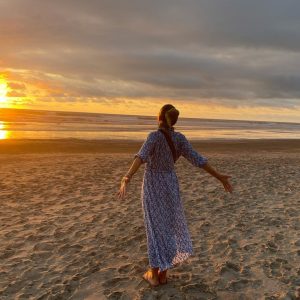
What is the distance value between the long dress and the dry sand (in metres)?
0.53

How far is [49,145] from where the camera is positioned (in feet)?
73.6

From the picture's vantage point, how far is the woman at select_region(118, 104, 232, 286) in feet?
15.5

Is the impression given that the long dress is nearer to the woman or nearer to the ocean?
the woman

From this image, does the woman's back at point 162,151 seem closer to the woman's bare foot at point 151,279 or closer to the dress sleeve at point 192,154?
the dress sleeve at point 192,154

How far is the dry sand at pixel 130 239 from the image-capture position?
517 centimetres

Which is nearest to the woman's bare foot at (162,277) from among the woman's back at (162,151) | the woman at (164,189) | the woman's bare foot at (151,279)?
the woman's bare foot at (151,279)

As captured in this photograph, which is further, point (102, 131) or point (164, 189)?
point (102, 131)

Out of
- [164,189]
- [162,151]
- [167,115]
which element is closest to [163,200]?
[164,189]

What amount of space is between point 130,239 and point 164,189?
241cm

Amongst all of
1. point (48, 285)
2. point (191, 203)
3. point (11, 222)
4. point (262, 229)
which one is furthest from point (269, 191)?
point (48, 285)

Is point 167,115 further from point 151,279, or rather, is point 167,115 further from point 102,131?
point 102,131

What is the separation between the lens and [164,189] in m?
4.89

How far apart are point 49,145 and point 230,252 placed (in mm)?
17539

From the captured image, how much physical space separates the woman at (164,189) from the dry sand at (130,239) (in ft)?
1.75
